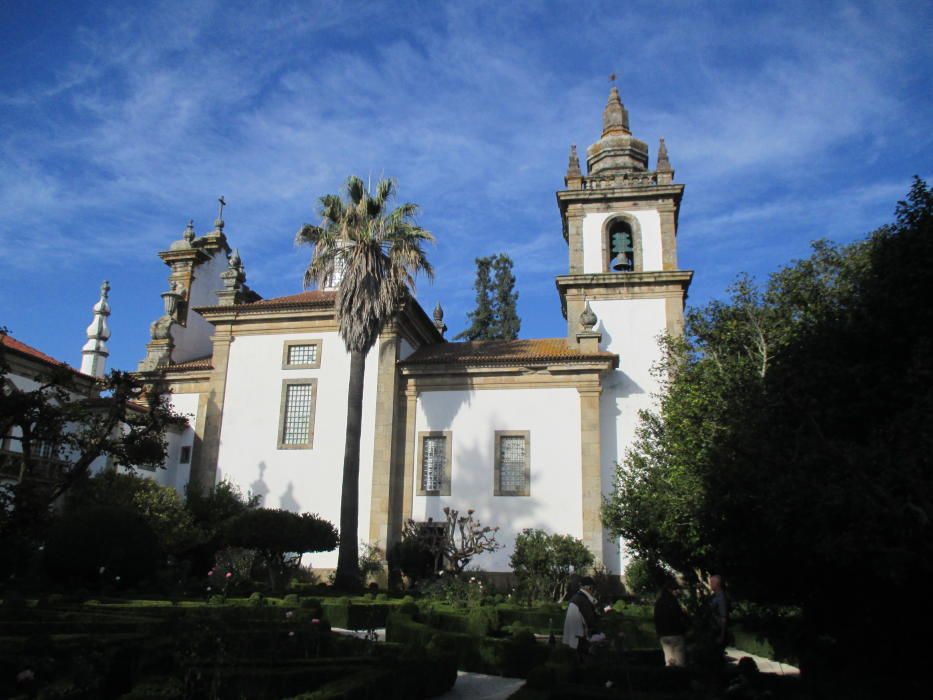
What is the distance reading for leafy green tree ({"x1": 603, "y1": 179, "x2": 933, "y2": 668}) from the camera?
29.1ft

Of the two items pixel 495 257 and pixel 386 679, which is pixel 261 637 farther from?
pixel 495 257

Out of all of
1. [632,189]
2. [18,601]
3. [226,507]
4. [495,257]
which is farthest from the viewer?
[495,257]

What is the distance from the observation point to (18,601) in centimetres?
1080

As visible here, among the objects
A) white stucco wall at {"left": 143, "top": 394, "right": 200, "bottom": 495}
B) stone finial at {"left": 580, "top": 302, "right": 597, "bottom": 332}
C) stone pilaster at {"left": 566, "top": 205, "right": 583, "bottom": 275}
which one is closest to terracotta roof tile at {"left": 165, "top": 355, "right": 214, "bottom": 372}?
white stucco wall at {"left": 143, "top": 394, "right": 200, "bottom": 495}

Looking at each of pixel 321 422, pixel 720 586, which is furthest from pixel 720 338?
pixel 321 422

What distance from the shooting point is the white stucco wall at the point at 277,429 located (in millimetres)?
24922

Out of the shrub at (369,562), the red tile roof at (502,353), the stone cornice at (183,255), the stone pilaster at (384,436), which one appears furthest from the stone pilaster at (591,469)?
the stone cornice at (183,255)

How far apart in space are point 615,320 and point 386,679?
20306 millimetres

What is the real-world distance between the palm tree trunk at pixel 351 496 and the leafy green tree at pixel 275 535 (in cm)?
77

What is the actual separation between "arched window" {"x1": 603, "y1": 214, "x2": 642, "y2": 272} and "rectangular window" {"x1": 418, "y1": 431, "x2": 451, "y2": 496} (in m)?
8.82

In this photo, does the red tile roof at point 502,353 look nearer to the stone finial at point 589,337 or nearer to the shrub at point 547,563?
the stone finial at point 589,337

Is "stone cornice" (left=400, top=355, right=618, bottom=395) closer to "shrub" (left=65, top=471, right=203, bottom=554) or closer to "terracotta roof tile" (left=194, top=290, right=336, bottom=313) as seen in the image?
"terracotta roof tile" (left=194, top=290, right=336, bottom=313)

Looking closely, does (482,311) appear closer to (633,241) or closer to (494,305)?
(494,305)

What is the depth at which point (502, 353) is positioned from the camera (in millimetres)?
26859
